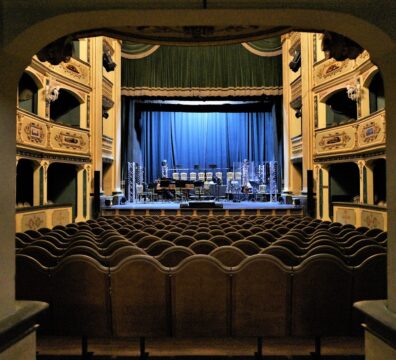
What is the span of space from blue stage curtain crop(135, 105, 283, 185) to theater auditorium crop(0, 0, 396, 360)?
364 cm

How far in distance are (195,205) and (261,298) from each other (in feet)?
26.3

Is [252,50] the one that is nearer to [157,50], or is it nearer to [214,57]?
[214,57]

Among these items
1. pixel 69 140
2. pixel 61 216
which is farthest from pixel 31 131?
pixel 61 216

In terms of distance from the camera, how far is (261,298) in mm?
2547

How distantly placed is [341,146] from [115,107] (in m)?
7.71

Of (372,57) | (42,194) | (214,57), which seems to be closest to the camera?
(372,57)

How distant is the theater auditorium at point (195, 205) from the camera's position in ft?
6.24

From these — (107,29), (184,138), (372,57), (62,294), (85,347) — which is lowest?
(85,347)

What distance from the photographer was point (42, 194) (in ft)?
32.3

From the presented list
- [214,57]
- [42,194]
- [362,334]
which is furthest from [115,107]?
[362,334]

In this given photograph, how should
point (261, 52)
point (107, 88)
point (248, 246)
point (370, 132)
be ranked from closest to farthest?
1. point (248, 246)
2. point (370, 132)
3. point (107, 88)
4. point (261, 52)

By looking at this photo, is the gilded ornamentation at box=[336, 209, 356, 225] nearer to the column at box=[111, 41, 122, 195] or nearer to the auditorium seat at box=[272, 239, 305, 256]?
the auditorium seat at box=[272, 239, 305, 256]

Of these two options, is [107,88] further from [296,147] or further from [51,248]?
[51,248]

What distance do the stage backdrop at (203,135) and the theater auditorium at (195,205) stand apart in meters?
3.22
